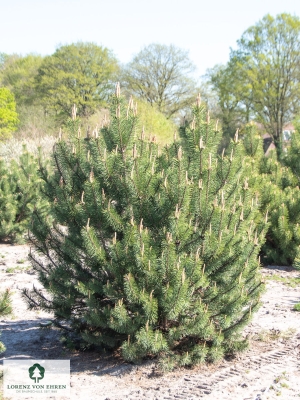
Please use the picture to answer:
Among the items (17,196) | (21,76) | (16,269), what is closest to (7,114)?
(21,76)

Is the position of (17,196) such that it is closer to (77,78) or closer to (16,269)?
(16,269)

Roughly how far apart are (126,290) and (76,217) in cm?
95

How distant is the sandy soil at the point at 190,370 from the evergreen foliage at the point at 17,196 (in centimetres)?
637

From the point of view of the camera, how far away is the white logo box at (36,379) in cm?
473

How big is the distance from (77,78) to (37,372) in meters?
38.1

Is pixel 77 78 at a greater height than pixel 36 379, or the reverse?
pixel 77 78

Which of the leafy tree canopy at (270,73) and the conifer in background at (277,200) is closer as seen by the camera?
the conifer in background at (277,200)

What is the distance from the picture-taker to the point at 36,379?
497 cm

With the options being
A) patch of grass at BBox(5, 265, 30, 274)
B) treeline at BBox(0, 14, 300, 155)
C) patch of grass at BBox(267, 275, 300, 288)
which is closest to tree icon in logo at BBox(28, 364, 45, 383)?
patch of grass at BBox(5, 265, 30, 274)

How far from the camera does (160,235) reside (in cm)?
495

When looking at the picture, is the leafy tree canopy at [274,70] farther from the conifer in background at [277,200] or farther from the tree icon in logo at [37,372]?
the tree icon in logo at [37,372]

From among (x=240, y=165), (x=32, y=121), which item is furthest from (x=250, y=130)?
(x=32, y=121)

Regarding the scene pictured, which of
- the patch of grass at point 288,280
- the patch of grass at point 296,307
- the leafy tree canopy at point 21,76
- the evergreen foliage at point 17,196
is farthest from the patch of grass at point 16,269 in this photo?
the leafy tree canopy at point 21,76

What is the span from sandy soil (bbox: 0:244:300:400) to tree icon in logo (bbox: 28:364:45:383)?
317 mm
